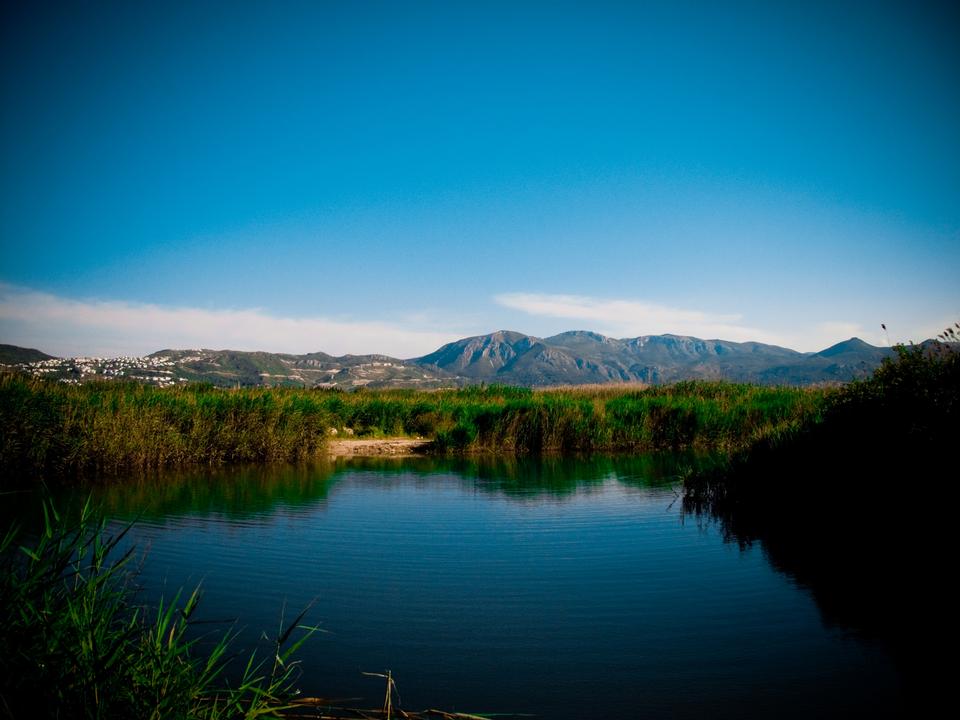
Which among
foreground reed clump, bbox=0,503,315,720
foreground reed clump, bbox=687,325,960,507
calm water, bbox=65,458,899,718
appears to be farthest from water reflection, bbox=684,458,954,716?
foreground reed clump, bbox=0,503,315,720

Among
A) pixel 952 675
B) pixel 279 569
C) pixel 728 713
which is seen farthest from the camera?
pixel 279 569

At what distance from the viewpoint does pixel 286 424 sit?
16984 mm

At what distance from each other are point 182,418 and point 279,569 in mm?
9855

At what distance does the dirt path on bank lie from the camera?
19203mm

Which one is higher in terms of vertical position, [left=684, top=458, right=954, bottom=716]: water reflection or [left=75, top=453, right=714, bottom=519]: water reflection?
[left=684, top=458, right=954, bottom=716]: water reflection

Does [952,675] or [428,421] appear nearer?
[952,675]

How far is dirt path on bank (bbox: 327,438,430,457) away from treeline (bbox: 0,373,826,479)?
83 centimetres

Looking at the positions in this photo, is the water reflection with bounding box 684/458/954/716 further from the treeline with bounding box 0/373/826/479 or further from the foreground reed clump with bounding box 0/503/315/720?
the foreground reed clump with bounding box 0/503/315/720

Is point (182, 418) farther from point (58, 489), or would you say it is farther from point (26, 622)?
point (26, 622)

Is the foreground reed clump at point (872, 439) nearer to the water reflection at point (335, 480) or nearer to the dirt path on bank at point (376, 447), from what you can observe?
the water reflection at point (335, 480)

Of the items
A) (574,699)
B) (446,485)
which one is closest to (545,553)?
(574,699)

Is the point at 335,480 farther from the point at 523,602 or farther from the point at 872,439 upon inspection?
the point at 872,439

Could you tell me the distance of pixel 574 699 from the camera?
406cm

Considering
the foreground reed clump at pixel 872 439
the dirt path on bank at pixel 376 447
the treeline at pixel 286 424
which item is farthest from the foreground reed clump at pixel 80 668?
the dirt path on bank at pixel 376 447
